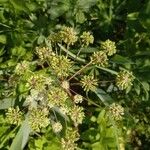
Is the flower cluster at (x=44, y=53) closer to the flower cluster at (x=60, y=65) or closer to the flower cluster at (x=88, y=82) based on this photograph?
the flower cluster at (x=60, y=65)

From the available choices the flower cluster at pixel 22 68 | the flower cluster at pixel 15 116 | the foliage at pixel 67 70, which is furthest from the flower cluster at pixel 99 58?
the flower cluster at pixel 15 116

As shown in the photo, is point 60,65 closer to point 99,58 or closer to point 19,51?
point 99,58

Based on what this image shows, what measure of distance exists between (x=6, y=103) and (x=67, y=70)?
0.46 meters

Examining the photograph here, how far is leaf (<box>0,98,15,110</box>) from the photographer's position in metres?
2.58

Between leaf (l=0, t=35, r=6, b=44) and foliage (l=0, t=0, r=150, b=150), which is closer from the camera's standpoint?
foliage (l=0, t=0, r=150, b=150)

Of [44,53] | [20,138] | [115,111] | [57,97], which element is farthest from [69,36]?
[20,138]

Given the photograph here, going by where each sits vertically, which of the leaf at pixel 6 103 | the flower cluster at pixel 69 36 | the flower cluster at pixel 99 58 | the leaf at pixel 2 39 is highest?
the leaf at pixel 2 39

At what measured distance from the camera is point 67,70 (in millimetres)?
2381

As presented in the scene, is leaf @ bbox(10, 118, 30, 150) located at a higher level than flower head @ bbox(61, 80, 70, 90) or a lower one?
lower

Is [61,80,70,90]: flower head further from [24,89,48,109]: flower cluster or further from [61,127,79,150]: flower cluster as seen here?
[61,127,79,150]: flower cluster

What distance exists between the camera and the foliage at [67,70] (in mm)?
2410

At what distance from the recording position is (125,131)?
3.42 m

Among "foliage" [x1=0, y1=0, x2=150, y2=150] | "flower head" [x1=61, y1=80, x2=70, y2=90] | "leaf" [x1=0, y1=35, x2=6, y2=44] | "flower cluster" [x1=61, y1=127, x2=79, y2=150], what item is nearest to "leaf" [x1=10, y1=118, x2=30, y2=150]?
"foliage" [x1=0, y1=0, x2=150, y2=150]

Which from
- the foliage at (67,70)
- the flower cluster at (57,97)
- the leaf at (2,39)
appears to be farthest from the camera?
the leaf at (2,39)
